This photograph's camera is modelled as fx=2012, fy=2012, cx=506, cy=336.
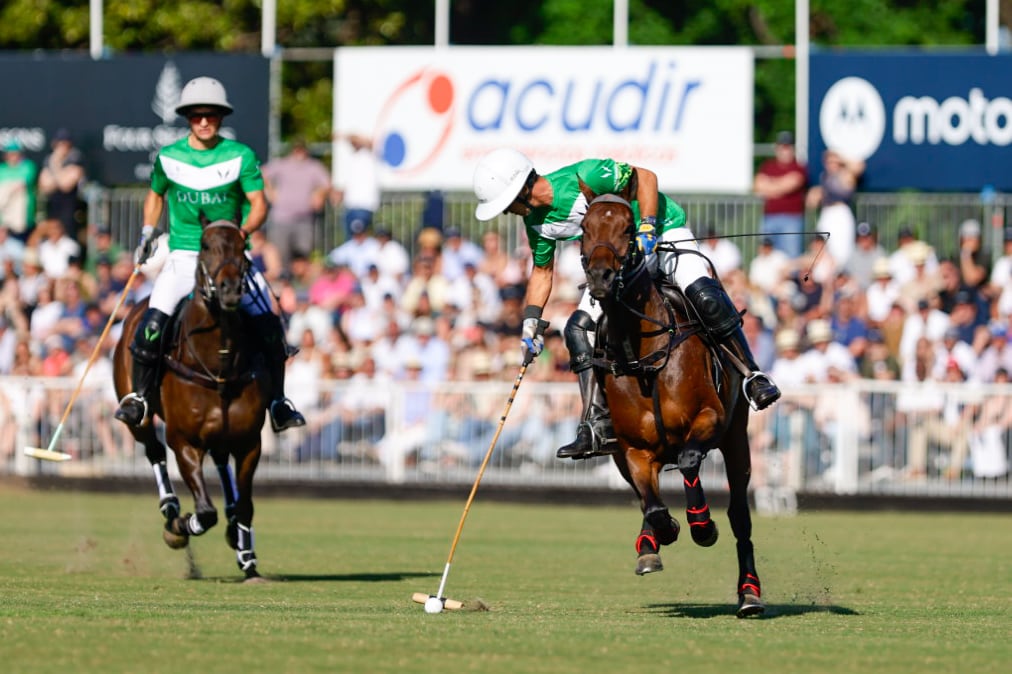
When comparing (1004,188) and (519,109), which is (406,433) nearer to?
(519,109)

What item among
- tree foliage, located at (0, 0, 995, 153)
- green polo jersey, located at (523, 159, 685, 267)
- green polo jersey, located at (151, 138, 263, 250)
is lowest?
green polo jersey, located at (523, 159, 685, 267)

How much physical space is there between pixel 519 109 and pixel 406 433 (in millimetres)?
5844

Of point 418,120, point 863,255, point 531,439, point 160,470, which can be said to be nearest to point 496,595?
point 160,470

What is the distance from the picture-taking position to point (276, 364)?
43.5 feet

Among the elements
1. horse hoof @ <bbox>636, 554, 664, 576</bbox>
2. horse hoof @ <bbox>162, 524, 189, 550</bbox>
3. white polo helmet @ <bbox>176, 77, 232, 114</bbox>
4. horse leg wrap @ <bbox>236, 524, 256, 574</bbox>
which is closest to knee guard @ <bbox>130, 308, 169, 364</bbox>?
horse hoof @ <bbox>162, 524, 189, 550</bbox>

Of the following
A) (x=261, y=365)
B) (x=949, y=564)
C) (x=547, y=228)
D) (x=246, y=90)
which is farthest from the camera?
(x=246, y=90)

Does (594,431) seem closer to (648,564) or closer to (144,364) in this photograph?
(648,564)

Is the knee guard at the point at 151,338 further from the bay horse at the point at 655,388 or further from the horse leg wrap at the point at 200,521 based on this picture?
the bay horse at the point at 655,388

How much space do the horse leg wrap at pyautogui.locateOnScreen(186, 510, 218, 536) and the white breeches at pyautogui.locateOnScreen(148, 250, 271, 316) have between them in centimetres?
135

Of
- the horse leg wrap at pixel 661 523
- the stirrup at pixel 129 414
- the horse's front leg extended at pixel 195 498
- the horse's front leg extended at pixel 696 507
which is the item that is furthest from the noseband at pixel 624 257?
the stirrup at pixel 129 414

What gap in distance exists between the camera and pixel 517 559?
578 inches

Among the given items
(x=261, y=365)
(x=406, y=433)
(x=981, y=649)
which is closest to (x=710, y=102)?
(x=406, y=433)

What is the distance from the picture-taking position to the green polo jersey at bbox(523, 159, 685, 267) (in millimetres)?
11102

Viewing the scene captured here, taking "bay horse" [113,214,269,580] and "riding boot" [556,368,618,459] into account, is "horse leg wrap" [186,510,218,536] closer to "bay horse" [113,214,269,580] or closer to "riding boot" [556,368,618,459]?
"bay horse" [113,214,269,580]
